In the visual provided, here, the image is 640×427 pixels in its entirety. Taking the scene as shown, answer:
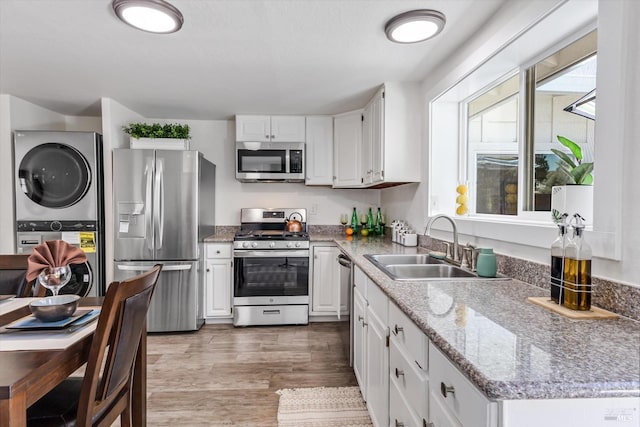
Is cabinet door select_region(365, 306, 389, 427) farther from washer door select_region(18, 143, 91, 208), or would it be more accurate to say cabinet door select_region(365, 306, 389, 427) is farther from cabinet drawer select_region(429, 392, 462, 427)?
washer door select_region(18, 143, 91, 208)

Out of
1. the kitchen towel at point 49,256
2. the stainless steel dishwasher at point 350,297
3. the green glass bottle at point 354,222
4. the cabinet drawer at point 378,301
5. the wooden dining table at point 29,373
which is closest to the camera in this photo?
the wooden dining table at point 29,373

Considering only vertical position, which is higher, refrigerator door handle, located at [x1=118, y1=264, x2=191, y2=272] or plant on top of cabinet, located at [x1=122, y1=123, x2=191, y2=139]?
plant on top of cabinet, located at [x1=122, y1=123, x2=191, y2=139]

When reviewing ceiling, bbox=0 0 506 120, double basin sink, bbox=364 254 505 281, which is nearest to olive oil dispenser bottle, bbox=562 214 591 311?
double basin sink, bbox=364 254 505 281

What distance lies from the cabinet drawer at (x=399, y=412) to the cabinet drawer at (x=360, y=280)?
23.6 inches

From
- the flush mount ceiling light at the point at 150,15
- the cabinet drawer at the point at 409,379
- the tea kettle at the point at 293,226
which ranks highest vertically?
the flush mount ceiling light at the point at 150,15

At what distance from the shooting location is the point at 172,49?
208cm

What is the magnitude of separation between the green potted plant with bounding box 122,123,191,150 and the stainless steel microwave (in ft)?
1.85

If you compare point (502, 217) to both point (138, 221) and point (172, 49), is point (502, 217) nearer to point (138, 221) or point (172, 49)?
point (172, 49)

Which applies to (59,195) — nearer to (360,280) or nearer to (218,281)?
(218,281)

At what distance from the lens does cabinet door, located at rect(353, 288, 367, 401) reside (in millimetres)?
1916

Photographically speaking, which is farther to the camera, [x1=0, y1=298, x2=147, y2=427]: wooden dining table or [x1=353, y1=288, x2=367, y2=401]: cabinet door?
[x1=353, y1=288, x2=367, y2=401]: cabinet door

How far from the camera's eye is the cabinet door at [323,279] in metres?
3.34

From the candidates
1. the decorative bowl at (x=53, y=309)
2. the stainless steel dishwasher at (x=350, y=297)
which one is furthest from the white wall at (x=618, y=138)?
the decorative bowl at (x=53, y=309)

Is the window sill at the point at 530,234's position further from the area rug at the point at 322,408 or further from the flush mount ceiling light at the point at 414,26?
the area rug at the point at 322,408
